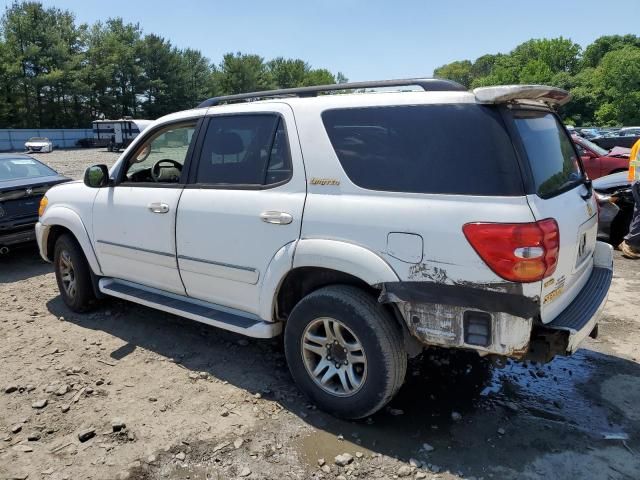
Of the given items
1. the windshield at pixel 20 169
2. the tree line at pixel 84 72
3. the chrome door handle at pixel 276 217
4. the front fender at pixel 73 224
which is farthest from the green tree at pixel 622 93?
the chrome door handle at pixel 276 217

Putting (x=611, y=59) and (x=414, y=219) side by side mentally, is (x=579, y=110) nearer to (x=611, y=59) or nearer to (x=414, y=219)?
(x=611, y=59)

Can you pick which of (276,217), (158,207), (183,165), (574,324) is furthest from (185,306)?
(574,324)

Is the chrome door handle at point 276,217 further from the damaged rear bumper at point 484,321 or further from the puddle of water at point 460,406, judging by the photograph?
the puddle of water at point 460,406

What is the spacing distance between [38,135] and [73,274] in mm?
50739

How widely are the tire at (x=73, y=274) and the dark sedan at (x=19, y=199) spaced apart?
83.8 inches

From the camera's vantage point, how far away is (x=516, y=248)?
8.20ft

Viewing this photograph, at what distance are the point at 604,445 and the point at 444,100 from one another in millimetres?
2177

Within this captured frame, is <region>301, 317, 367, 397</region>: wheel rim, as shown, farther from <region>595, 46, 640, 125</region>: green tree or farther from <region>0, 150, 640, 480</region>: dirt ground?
<region>595, 46, 640, 125</region>: green tree

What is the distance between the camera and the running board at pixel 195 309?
11.4 feet

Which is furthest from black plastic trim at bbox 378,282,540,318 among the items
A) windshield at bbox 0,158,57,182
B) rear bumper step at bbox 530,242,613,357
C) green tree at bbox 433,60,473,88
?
green tree at bbox 433,60,473,88

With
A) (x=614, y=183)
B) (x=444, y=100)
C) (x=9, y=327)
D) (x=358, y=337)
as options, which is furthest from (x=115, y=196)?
(x=614, y=183)

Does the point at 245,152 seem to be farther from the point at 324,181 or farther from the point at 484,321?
the point at 484,321

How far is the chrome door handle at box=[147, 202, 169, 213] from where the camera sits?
3.89m

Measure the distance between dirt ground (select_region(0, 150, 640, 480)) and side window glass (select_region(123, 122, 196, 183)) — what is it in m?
1.41
